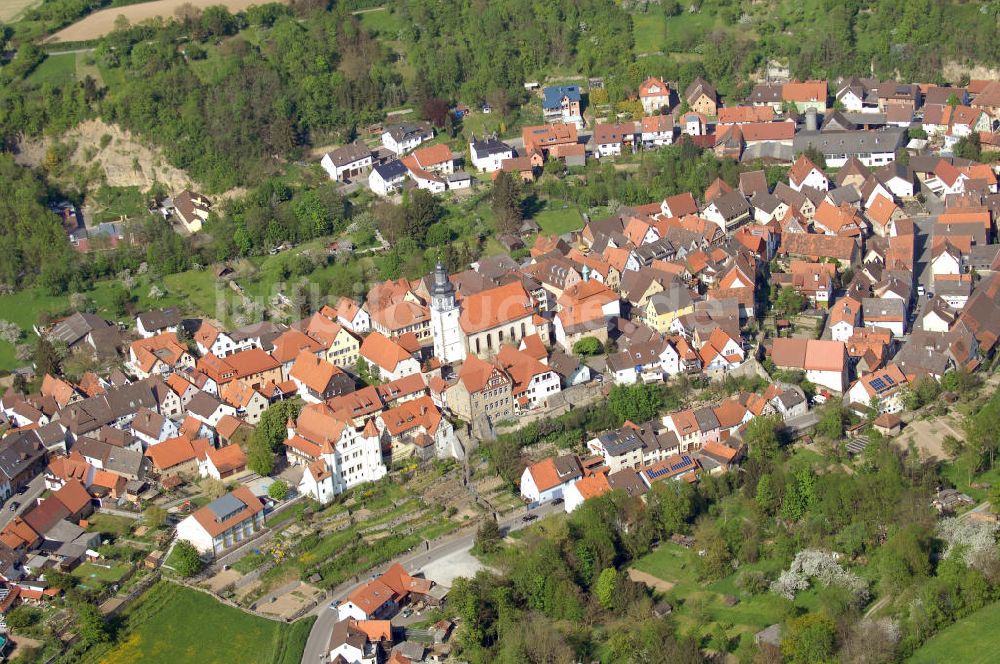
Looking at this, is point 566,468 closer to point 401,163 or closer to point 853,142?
point 401,163

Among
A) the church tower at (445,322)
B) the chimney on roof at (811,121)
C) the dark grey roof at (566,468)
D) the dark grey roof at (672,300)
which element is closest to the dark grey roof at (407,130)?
the chimney on roof at (811,121)

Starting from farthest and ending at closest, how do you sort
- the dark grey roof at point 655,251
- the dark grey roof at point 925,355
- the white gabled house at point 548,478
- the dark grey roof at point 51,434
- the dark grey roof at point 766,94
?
the dark grey roof at point 766,94 < the dark grey roof at point 655,251 < the dark grey roof at point 51,434 < the dark grey roof at point 925,355 < the white gabled house at point 548,478

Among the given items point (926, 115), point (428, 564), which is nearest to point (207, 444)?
point (428, 564)

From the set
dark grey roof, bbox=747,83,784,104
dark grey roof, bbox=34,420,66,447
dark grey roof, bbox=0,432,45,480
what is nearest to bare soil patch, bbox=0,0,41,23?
dark grey roof, bbox=34,420,66,447

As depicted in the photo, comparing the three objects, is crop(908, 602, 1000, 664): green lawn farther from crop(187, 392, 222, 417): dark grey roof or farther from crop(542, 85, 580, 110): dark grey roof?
crop(542, 85, 580, 110): dark grey roof

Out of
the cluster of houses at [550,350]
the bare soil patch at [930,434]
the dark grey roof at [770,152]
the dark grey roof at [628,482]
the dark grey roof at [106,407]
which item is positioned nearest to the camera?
the dark grey roof at [628,482]

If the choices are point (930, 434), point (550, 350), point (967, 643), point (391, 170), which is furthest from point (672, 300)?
point (391, 170)

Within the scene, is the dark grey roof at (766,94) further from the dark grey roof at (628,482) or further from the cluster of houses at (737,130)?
the dark grey roof at (628,482)
